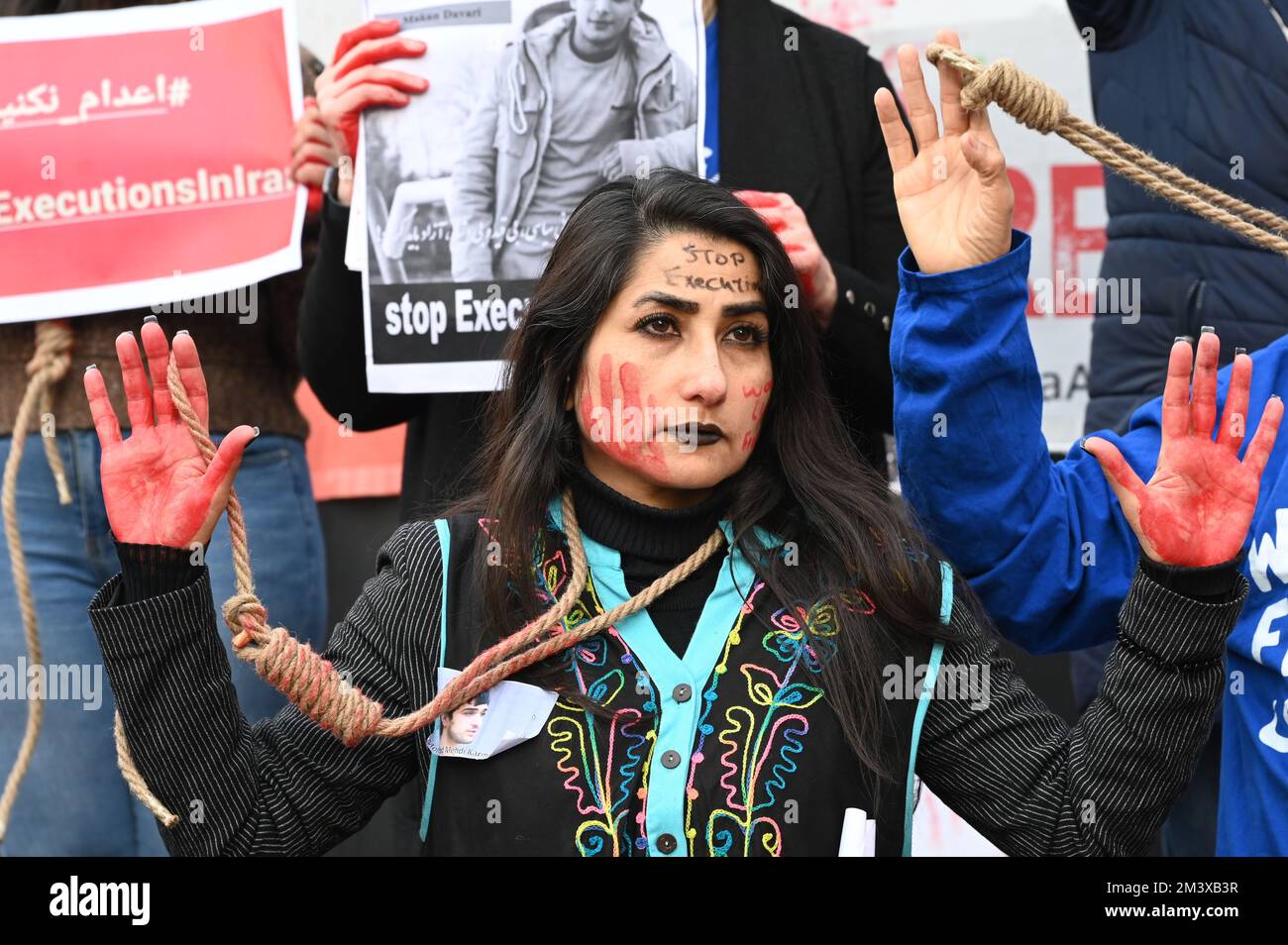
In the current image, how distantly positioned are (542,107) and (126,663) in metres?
1.31

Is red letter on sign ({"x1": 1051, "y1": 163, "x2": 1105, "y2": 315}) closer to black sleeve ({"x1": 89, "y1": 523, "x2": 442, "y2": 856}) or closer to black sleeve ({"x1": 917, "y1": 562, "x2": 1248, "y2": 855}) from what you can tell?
black sleeve ({"x1": 917, "y1": 562, "x2": 1248, "y2": 855})

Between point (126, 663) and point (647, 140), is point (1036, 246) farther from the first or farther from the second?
point (126, 663)

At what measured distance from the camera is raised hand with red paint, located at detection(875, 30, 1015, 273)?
7.07ft

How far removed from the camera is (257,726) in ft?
6.99

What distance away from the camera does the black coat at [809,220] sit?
2766mm

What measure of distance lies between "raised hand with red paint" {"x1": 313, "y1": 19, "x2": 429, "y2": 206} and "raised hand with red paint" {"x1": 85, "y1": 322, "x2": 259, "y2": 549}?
93 centimetres

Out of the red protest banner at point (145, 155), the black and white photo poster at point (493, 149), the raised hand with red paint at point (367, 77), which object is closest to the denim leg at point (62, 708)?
the red protest banner at point (145, 155)

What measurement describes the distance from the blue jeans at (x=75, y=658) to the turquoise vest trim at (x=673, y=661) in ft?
2.94

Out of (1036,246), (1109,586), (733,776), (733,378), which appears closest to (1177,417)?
(1109,586)

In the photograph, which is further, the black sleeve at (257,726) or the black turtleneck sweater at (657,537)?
the black turtleneck sweater at (657,537)

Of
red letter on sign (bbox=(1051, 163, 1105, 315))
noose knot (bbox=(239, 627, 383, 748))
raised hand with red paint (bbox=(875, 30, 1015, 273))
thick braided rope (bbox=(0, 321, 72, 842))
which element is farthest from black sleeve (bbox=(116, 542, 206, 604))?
red letter on sign (bbox=(1051, 163, 1105, 315))

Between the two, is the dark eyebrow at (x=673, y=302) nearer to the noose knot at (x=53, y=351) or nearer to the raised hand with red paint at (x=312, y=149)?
the raised hand with red paint at (x=312, y=149)

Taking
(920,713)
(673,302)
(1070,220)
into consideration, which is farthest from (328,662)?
(1070,220)

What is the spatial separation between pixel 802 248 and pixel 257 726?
1141 mm
